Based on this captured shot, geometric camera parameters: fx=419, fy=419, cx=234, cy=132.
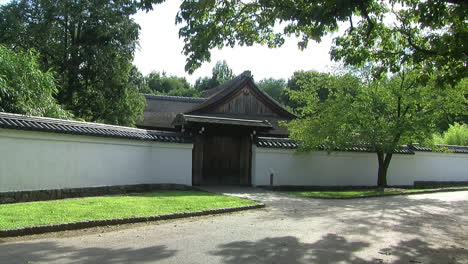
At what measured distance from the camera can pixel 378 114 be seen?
60.6 feet

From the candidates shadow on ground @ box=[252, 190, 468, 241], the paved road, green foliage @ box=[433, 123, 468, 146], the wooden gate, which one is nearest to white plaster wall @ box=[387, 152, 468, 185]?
green foliage @ box=[433, 123, 468, 146]

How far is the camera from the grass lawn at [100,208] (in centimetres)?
852

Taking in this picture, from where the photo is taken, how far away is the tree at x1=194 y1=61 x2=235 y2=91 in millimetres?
66000

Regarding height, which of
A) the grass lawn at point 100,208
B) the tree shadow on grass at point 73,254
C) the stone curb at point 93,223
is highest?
the grass lawn at point 100,208

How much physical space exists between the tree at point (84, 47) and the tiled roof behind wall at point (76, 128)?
10.1 metres

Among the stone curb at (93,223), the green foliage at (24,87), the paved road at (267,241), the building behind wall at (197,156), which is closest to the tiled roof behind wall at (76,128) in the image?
the building behind wall at (197,156)

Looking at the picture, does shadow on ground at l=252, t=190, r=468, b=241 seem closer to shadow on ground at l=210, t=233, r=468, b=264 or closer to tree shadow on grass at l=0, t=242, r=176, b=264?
shadow on ground at l=210, t=233, r=468, b=264

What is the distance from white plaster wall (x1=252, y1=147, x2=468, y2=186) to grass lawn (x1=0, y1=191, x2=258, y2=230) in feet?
18.9

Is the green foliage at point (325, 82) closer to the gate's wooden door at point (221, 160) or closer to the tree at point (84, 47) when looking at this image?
the gate's wooden door at point (221, 160)

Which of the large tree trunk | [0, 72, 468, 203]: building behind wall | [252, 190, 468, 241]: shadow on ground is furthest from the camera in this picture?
the large tree trunk

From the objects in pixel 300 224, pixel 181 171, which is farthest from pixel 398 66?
pixel 181 171

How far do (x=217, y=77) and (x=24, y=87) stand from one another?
53539 mm

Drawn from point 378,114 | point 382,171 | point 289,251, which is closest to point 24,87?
point 289,251

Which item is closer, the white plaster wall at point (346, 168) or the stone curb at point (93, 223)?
the stone curb at point (93, 223)
